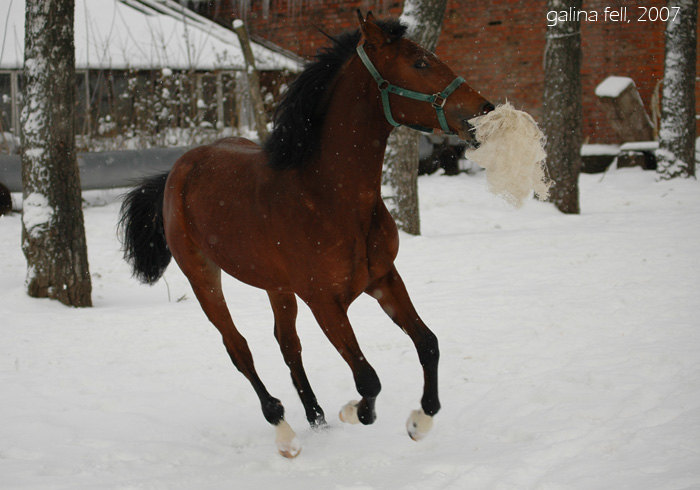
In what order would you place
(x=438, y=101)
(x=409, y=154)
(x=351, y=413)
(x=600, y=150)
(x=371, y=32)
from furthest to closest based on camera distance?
(x=600, y=150), (x=409, y=154), (x=351, y=413), (x=371, y=32), (x=438, y=101)

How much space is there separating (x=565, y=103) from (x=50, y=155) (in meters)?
7.39

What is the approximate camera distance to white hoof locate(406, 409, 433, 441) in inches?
137

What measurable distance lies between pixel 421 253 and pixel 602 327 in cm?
336

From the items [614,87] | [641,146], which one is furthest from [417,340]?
[614,87]

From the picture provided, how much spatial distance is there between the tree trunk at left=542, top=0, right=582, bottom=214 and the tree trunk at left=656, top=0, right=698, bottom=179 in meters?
3.37

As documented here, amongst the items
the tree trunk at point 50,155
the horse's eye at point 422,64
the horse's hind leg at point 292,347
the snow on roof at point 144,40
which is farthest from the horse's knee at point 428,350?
the snow on roof at point 144,40

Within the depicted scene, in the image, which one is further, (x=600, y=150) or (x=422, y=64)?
(x=600, y=150)

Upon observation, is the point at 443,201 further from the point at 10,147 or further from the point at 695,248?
the point at 10,147

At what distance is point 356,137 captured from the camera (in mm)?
3309

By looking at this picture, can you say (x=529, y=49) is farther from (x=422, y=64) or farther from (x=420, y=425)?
(x=420, y=425)

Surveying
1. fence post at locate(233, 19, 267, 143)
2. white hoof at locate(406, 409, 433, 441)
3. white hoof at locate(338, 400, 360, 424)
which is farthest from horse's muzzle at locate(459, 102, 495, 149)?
fence post at locate(233, 19, 267, 143)

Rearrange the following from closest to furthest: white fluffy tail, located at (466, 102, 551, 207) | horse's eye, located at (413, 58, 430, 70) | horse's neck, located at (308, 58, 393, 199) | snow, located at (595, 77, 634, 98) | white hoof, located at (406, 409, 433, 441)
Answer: white fluffy tail, located at (466, 102, 551, 207)
horse's eye, located at (413, 58, 430, 70)
horse's neck, located at (308, 58, 393, 199)
white hoof, located at (406, 409, 433, 441)
snow, located at (595, 77, 634, 98)

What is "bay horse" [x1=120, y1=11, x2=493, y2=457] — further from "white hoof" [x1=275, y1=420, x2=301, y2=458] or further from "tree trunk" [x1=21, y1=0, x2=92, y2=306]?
"tree trunk" [x1=21, y1=0, x2=92, y2=306]

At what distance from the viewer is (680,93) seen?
1274 cm
